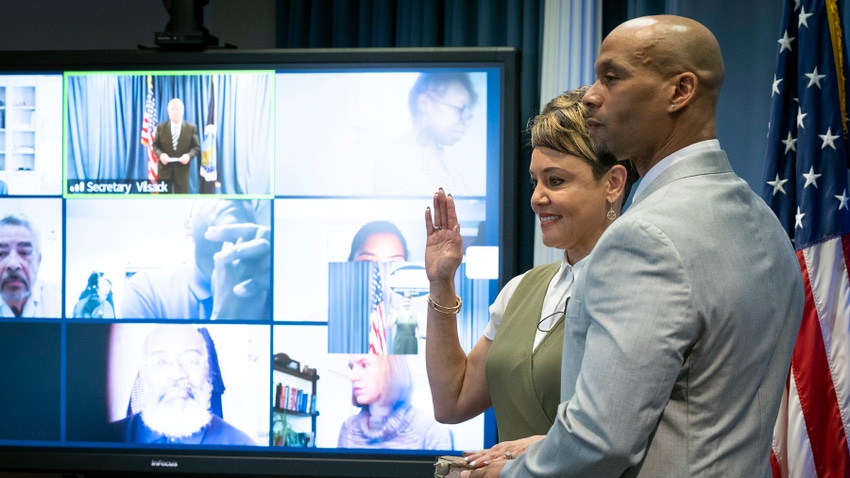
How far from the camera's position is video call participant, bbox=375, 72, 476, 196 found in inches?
125

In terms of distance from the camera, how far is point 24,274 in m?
3.26

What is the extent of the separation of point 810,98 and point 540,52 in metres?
1.27

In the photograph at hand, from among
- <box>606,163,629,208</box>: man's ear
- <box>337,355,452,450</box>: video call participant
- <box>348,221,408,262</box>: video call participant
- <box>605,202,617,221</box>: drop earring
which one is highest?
<box>606,163,629,208</box>: man's ear

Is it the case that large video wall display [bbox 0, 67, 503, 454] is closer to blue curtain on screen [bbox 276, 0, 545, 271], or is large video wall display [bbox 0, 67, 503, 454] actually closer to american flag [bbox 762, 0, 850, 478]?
blue curtain on screen [bbox 276, 0, 545, 271]

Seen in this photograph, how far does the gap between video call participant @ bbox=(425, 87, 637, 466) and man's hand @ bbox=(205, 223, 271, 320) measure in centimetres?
126

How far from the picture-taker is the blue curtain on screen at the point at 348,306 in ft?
10.4

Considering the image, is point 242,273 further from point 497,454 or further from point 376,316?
point 497,454

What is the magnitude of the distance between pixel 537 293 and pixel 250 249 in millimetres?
1557

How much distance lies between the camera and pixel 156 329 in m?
3.21

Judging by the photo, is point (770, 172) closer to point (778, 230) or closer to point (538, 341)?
point (538, 341)

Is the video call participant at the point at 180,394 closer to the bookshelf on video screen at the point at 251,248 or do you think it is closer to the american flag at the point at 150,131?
the bookshelf on video screen at the point at 251,248

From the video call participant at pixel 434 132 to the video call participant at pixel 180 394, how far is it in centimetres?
86

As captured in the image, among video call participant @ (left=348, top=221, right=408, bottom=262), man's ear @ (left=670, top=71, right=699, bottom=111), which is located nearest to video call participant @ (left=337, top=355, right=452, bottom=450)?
video call participant @ (left=348, top=221, right=408, bottom=262)

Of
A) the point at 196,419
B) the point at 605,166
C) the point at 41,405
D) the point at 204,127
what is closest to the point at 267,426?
the point at 196,419
